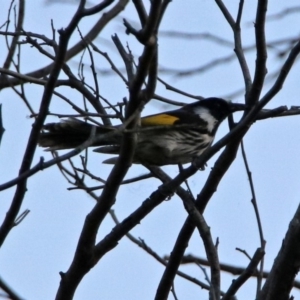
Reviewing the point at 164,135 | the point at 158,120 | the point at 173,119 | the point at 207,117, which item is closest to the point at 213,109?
the point at 207,117

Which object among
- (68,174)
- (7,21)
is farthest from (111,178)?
(7,21)

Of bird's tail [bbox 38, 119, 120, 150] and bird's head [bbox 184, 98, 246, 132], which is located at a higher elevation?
bird's head [bbox 184, 98, 246, 132]

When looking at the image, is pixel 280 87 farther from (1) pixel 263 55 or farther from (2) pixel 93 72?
(2) pixel 93 72

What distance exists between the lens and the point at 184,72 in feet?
17.8

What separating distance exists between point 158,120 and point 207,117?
2.38 feet

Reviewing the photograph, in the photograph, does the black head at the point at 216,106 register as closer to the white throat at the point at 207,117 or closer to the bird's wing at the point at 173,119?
the white throat at the point at 207,117

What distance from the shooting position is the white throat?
5621mm

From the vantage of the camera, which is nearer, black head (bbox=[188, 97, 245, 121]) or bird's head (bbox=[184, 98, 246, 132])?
bird's head (bbox=[184, 98, 246, 132])

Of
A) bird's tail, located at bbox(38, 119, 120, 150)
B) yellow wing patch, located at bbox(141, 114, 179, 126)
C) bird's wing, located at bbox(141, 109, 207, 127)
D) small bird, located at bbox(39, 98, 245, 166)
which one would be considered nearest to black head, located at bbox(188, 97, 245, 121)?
small bird, located at bbox(39, 98, 245, 166)

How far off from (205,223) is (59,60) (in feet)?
5.53

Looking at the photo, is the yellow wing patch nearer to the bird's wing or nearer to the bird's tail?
the bird's wing

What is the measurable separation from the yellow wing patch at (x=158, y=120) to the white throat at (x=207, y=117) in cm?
31

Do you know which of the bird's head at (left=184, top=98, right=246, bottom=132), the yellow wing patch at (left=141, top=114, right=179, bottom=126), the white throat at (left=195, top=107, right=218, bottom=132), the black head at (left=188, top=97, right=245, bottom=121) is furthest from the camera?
the black head at (left=188, top=97, right=245, bottom=121)

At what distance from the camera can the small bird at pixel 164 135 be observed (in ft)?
13.4
